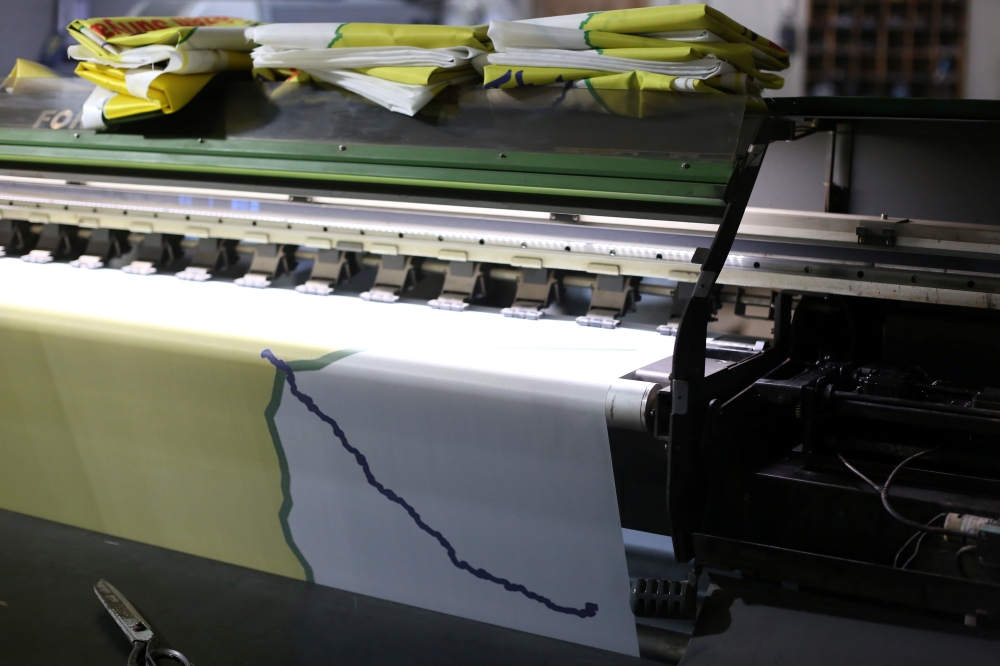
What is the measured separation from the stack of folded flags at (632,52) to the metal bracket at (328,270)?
807mm

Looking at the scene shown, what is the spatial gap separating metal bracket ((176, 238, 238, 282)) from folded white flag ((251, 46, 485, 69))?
791 millimetres

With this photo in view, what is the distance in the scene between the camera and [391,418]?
1.82 meters

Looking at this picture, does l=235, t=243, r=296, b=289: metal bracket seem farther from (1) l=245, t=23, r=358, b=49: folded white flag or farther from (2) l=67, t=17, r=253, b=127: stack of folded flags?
(1) l=245, t=23, r=358, b=49: folded white flag

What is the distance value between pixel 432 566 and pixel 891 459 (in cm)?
94

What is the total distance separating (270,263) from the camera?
2.49m

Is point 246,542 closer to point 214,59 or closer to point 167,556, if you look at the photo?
point 167,556

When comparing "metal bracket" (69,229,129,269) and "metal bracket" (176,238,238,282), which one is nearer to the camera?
"metal bracket" (176,238,238,282)

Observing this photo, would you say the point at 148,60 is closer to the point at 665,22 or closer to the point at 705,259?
the point at 665,22

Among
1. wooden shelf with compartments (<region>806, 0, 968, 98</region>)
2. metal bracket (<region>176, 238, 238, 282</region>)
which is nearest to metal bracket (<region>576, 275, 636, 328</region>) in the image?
metal bracket (<region>176, 238, 238, 282</region>)

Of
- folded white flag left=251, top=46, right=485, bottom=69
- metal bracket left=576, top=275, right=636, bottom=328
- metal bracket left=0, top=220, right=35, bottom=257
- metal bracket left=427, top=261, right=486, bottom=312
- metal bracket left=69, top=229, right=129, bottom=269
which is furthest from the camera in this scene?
metal bracket left=0, top=220, right=35, bottom=257

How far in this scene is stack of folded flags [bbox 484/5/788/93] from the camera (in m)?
1.58

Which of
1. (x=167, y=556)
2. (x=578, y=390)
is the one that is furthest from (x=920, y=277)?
(x=167, y=556)

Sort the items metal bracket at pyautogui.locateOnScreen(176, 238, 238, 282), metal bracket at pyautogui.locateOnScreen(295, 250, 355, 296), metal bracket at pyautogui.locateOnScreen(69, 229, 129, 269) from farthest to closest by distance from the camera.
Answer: metal bracket at pyautogui.locateOnScreen(69, 229, 129, 269) < metal bracket at pyautogui.locateOnScreen(176, 238, 238, 282) < metal bracket at pyautogui.locateOnScreen(295, 250, 355, 296)

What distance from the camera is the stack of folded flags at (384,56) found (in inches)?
69.9
